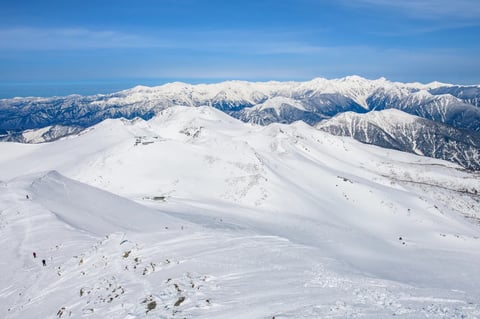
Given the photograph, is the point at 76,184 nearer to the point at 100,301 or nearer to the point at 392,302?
the point at 100,301

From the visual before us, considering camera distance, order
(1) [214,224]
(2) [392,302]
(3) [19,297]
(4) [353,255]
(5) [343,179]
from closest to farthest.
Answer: (2) [392,302] → (3) [19,297] → (4) [353,255] → (1) [214,224] → (5) [343,179]

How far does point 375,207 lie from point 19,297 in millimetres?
83503

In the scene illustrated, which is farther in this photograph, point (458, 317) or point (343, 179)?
point (343, 179)

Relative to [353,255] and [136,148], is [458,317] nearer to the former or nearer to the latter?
[353,255]

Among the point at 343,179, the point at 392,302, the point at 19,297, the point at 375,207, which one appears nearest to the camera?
the point at 392,302

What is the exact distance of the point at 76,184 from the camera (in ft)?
186

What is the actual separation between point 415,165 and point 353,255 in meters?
170

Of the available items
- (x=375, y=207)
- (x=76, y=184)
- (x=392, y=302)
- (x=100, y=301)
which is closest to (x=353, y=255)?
(x=392, y=302)

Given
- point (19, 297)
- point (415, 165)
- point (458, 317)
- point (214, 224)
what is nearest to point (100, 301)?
point (19, 297)

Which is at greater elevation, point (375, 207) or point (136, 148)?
point (136, 148)

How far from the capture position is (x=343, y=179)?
4311 inches

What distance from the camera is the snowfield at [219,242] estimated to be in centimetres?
1944

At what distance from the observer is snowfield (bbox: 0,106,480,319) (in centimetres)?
1944

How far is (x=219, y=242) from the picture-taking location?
3266 cm
